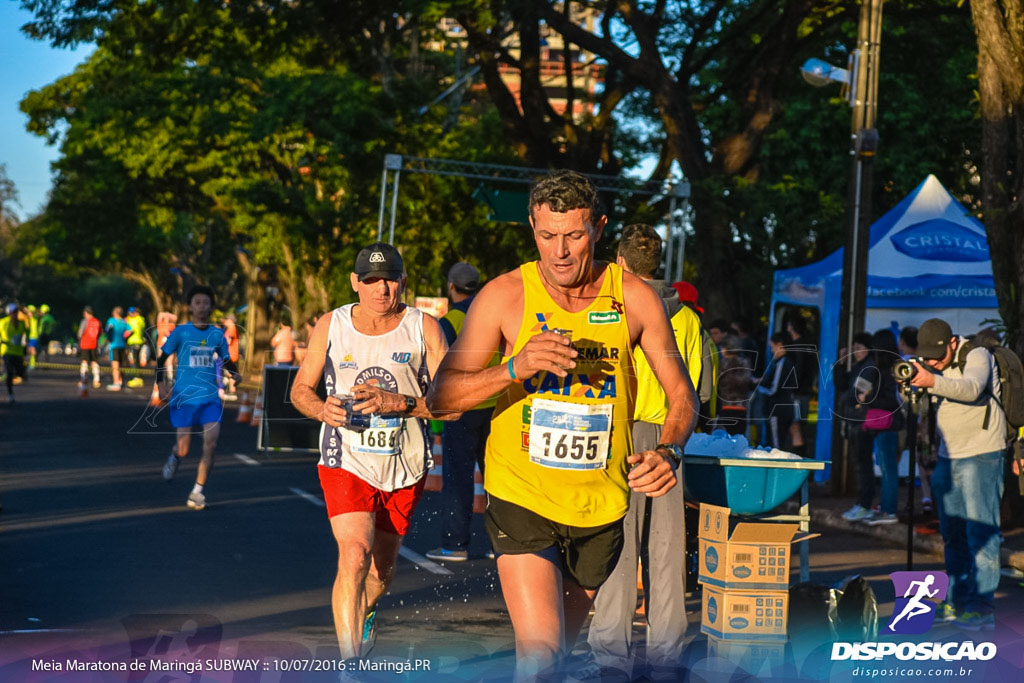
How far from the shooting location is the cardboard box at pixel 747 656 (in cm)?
664

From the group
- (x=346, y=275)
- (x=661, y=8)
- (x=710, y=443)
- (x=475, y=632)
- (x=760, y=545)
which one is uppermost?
(x=661, y=8)

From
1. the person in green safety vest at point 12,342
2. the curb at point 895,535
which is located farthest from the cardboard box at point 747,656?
the person in green safety vest at point 12,342

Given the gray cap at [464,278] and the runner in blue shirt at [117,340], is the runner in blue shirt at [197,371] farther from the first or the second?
the runner in blue shirt at [117,340]

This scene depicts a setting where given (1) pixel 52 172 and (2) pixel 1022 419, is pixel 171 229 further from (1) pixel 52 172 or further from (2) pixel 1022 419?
(2) pixel 1022 419

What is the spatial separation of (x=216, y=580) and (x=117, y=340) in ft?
79.5

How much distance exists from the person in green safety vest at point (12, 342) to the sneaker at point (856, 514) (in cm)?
1813

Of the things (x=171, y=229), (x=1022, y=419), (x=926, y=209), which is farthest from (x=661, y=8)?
(x=171, y=229)

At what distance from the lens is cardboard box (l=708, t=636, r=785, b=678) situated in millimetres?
6637

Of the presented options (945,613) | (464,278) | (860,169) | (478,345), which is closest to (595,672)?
(478,345)

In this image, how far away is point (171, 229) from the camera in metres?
44.0

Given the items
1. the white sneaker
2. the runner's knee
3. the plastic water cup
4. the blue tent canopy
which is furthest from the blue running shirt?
the blue tent canopy

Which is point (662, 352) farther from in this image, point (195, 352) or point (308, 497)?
point (308, 497)

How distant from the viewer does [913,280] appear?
1725cm

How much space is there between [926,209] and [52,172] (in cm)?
4087
